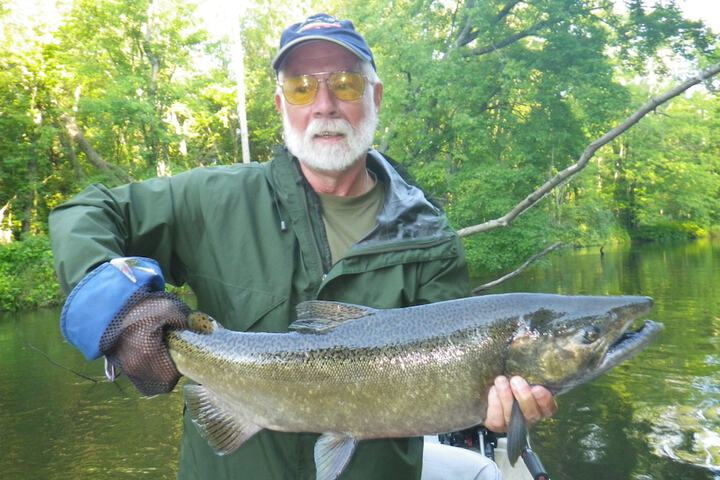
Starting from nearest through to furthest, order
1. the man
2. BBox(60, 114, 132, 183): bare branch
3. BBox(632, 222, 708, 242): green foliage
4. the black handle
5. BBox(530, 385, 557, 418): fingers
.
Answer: the man → BBox(530, 385, 557, 418): fingers → the black handle → BBox(60, 114, 132, 183): bare branch → BBox(632, 222, 708, 242): green foliage

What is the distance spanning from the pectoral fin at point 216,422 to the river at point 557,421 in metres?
4.96

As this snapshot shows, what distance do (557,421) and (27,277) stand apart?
20.8 m

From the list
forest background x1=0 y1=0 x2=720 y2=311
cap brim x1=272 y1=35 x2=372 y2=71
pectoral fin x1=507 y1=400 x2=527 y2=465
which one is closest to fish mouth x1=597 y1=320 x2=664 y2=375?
pectoral fin x1=507 y1=400 x2=527 y2=465

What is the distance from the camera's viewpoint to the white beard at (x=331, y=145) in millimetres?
3145

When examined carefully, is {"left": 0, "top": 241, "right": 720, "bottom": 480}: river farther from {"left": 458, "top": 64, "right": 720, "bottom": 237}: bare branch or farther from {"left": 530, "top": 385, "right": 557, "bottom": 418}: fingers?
{"left": 530, "top": 385, "right": 557, "bottom": 418}: fingers

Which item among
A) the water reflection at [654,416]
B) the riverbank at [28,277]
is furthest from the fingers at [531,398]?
the riverbank at [28,277]

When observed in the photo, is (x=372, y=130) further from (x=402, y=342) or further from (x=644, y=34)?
(x=644, y=34)

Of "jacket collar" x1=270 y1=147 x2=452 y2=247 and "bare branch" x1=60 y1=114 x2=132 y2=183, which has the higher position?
"bare branch" x1=60 y1=114 x2=132 y2=183

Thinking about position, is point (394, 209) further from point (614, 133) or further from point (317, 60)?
point (614, 133)

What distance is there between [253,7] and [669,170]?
38.4 m

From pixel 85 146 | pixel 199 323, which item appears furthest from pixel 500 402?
pixel 85 146

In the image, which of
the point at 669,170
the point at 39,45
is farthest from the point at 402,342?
the point at 669,170

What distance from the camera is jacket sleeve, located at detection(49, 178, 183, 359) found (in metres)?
2.28

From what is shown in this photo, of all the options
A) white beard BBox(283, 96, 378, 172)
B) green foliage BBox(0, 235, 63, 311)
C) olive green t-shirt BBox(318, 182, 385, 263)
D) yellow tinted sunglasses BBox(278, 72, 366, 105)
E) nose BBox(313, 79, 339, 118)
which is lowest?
green foliage BBox(0, 235, 63, 311)
